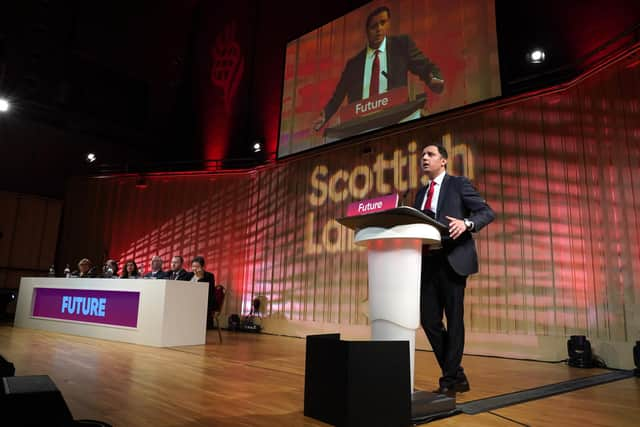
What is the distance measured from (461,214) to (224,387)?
139cm

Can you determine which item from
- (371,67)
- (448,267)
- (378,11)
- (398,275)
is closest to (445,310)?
(448,267)

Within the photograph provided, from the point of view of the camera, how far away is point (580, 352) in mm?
3664

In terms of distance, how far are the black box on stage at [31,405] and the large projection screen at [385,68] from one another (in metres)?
4.57

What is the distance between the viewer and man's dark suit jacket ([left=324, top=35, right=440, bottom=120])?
5.07 meters

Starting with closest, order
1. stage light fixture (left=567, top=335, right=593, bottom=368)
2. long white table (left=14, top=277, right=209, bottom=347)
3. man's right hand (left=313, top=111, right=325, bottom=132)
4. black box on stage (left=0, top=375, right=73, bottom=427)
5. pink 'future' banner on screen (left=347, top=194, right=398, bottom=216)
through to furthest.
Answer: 1. black box on stage (left=0, top=375, right=73, bottom=427)
2. pink 'future' banner on screen (left=347, top=194, right=398, bottom=216)
3. stage light fixture (left=567, top=335, right=593, bottom=368)
4. long white table (left=14, top=277, right=209, bottom=347)
5. man's right hand (left=313, top=111, right=325, bottom=132)

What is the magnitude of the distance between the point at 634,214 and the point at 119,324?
487cm

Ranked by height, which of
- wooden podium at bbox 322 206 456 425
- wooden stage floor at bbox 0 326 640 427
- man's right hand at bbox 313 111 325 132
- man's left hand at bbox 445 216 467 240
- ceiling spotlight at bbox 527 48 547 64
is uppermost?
ceiling spotlight at bbox 527 48 547 64

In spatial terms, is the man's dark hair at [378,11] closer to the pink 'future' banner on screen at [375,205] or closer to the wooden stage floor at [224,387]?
the wooden stage floor at [224,387]

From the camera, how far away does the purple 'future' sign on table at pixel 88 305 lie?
4373 millimetres

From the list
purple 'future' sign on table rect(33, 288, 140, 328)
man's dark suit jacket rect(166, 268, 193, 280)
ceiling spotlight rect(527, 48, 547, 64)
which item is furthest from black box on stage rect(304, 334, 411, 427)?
ceiling spotlight rect(527, 48, 547, 64)

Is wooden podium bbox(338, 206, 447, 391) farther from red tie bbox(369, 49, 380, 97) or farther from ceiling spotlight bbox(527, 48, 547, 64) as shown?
red tie bbox(369, 49, 380, 97)

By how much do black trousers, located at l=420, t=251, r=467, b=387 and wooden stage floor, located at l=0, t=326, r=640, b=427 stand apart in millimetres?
159

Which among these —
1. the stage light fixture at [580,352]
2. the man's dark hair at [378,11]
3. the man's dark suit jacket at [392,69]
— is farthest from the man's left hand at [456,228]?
the man's dark hair at [378,11]

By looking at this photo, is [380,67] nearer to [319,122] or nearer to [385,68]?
[385,68]
